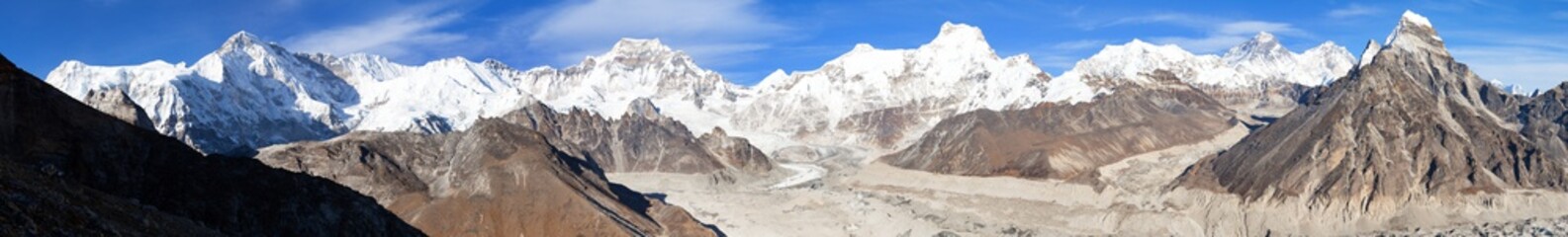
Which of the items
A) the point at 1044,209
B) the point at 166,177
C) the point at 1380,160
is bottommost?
the point at 166,177

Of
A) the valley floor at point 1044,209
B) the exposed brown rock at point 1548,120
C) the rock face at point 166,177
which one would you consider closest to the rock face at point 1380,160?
the valley floor at point 1044,209

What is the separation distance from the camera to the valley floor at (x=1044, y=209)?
391 feet

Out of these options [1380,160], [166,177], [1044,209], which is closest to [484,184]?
→ [166,177]

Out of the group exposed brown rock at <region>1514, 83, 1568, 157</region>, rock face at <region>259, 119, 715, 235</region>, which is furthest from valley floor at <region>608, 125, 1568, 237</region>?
exposed brown rock at <region>1514, 83, 1568, 157</region>

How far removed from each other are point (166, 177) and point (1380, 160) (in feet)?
373

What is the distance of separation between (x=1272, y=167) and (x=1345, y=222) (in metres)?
19.2

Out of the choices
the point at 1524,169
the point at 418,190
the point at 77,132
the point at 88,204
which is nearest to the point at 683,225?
the point at 418,190

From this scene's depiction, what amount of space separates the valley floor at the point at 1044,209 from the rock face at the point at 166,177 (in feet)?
191

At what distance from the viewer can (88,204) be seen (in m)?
40.5

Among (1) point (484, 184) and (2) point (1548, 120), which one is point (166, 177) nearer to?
(1) point (484, 184)

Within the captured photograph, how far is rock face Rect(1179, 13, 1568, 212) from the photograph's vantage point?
12244cm

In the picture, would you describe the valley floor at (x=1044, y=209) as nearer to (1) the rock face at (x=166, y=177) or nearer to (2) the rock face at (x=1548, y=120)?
(2) the rock face at (x=1548, y=120)

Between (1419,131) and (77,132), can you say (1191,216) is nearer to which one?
(1419,131)

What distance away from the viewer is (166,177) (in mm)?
68062
